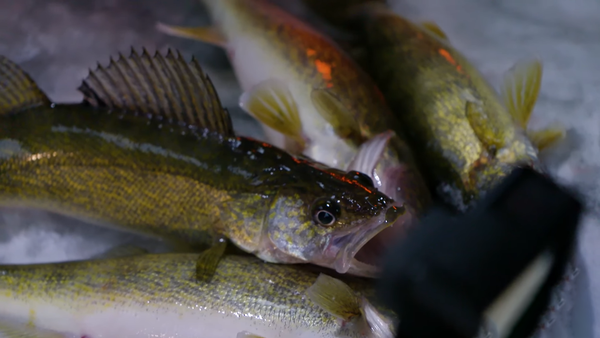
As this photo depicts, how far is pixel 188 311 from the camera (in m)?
0.99

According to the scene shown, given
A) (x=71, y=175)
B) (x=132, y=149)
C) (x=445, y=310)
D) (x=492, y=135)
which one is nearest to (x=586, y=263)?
(x=492, y=135)

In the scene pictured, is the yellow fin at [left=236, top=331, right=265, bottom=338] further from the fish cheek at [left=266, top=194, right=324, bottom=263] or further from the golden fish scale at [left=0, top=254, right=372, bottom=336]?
the fish cheek at [left=266, top=194, right=324, bottom=263]

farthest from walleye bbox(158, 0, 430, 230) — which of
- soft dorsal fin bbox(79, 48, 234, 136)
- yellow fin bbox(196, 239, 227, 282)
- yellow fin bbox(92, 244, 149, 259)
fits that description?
yellow fin bbox(92, 244, 149, 259)

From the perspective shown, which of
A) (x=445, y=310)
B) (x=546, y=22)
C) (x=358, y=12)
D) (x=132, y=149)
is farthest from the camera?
(x=546, y=22)

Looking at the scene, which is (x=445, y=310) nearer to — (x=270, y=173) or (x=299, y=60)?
(x=270, y=173)

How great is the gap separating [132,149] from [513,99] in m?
1.13

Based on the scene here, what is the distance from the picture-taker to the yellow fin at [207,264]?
3.33ft

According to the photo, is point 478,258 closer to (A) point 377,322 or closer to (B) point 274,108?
(A) point 377,322

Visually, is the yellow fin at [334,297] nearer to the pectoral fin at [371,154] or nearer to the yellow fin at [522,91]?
the pectoral fin at [371,154]

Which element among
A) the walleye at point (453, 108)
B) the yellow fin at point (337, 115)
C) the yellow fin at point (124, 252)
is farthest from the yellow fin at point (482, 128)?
the yellow fin at point (124, 252)

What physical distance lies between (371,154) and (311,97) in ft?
0.88

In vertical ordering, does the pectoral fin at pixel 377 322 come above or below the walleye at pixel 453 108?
below

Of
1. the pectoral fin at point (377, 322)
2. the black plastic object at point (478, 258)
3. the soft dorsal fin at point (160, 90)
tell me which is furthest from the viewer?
the soft dorsal fin at point (160, 90)

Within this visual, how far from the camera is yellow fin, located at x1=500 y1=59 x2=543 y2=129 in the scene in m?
1.29
